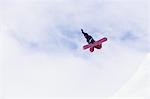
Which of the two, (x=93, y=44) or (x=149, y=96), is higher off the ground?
(x=149, y=96)

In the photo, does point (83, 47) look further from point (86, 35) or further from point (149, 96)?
point (149, 96)

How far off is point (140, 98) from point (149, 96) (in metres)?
6.09

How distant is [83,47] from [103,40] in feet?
16.7

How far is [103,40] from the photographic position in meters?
115

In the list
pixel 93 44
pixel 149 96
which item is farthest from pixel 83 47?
pixel 149 96

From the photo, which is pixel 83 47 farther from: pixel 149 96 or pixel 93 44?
pixel 149 96

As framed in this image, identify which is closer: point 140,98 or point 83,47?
point 83,47

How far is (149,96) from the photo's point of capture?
19250 cm

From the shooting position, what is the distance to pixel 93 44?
11756 cm

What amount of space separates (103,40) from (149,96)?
272ft

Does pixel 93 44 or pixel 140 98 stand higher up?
pixel 140 98

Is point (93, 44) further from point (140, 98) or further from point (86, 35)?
point (140, 98)

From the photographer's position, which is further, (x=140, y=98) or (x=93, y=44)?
(x=140, y=98)

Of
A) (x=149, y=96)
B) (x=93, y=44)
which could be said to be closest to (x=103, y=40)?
(x=93, y=44)
